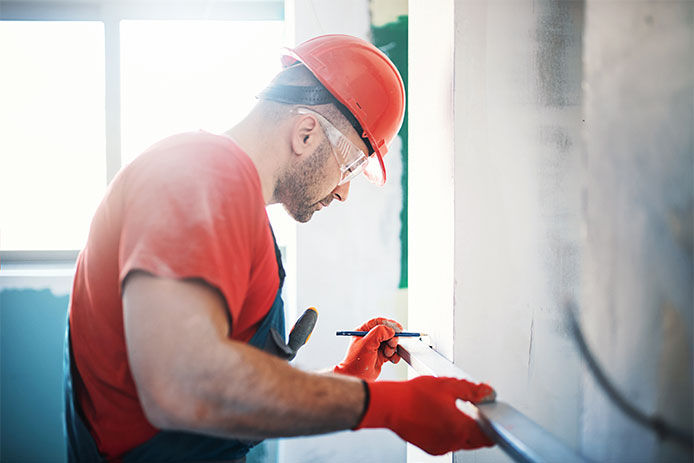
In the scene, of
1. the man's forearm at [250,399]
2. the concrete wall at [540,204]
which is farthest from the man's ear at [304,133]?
the man's forearm at [250,399]

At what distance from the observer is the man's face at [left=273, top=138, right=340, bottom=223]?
3.42 ft

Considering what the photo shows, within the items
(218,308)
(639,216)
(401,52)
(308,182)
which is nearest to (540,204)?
(639,216)

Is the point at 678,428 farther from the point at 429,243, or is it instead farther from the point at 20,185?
the point at 20,185

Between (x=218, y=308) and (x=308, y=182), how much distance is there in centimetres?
53

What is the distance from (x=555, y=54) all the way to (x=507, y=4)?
155 millimetres

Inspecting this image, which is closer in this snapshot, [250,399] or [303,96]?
[250,399]

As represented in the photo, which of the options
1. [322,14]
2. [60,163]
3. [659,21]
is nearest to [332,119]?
[659,21]

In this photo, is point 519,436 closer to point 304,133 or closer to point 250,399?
point 250,399

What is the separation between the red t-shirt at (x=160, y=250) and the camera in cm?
59

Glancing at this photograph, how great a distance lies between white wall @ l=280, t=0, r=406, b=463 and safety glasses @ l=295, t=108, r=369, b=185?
776mm

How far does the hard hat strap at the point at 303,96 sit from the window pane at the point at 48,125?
182cm

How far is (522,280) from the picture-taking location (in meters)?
1.02

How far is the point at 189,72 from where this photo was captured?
2371 mm

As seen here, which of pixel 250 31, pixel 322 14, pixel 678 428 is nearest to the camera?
pixel 678 428
